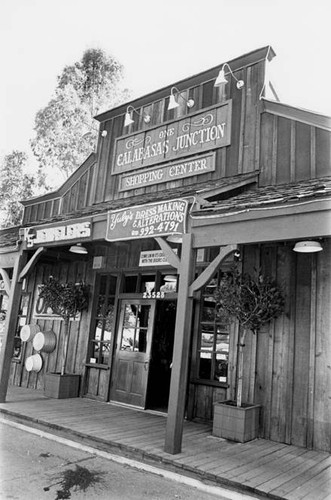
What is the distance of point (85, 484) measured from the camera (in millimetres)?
3594

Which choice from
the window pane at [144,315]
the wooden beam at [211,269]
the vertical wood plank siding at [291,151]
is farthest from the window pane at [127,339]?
the vertical wood plank siding at [291,151]

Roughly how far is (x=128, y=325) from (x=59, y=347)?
1.79m

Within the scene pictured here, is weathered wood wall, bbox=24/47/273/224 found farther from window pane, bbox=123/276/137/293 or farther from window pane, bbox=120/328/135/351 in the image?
window pane, bbox=120/328/135/351

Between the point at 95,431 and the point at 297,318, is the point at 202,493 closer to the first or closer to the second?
the point at 95,431

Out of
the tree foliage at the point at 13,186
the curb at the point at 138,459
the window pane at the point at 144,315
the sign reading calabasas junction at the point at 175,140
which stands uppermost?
the tree foliage at the point at 13,186

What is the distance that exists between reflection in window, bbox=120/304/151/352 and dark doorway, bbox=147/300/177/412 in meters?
0.20

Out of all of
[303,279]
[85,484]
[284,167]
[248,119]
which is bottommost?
[85,484]

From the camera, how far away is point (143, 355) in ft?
22.1

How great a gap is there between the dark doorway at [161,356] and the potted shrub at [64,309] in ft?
4.85

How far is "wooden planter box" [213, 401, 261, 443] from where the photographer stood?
4863 mm

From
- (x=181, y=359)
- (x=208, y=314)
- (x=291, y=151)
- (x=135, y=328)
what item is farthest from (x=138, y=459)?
(x=291, y=151)

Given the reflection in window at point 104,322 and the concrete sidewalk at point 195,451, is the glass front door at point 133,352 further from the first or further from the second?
the concrete sidewalk at point 195,451

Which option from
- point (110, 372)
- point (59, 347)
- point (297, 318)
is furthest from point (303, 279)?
point (59, 347)

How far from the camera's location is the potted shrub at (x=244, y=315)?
492 centimetres
